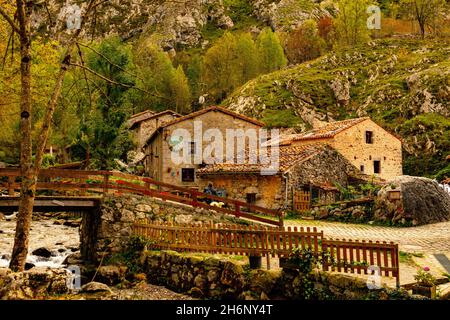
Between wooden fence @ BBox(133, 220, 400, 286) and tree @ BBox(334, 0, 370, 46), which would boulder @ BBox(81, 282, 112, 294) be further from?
tree @ BBox(334, 0, 370, 46)

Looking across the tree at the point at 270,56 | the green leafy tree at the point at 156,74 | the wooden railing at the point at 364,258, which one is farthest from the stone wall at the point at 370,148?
the tree at the point at 270,56

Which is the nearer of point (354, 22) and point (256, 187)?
point (256, 187)

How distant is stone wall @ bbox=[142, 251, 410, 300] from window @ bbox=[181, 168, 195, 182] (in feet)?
67.7

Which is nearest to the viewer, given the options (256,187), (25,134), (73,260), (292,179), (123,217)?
(25,134)

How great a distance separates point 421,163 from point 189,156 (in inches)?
978

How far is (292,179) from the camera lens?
88.6 feet

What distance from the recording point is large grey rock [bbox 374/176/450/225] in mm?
21984

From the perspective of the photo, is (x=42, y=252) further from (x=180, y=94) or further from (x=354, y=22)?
(x=354, y=22)

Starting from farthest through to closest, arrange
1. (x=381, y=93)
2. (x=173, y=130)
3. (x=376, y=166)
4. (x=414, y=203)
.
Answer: (x=381, y=93)
(x=376, y=166)
(x=173, y=130)
(x=414, y=203)

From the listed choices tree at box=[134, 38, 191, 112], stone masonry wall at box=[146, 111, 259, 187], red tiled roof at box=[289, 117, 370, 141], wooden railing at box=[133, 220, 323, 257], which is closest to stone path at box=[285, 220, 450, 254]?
wooden railing at box=[133, 220, 323, 257]

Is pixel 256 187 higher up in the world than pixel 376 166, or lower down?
lower down

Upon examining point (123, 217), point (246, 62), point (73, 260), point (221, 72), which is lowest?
point (73, 260)

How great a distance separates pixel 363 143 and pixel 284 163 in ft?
40.6

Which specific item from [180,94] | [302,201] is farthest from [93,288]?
[180,94]
